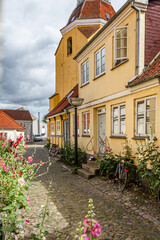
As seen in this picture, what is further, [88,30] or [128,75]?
[88,30]

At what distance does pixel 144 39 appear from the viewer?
6344mm

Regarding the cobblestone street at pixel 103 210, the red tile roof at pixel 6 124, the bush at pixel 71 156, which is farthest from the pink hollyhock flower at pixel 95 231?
the red tile roof at pixel 6 124

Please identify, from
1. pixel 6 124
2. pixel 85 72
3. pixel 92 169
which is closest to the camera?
pixel 92 169

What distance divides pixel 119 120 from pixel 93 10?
11.9 metres

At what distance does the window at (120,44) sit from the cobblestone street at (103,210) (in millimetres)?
4276

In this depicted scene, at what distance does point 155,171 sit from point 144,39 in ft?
13.3

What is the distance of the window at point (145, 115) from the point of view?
565 centimetres

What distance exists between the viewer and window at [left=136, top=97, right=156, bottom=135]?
18.5ft

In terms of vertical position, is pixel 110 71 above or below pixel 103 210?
above

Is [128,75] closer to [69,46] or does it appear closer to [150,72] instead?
[150,72]

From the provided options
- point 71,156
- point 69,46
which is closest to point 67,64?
point 69,46

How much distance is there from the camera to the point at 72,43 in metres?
→ 15.5

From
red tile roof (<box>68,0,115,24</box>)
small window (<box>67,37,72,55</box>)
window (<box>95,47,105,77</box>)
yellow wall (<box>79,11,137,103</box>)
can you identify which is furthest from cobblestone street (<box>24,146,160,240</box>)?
red tile roof (<box>68,0,115,24</box>)

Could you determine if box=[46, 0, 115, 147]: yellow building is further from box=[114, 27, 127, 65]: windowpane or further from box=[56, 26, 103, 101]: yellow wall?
box=[114, 27, 127, 65]: windowpane
